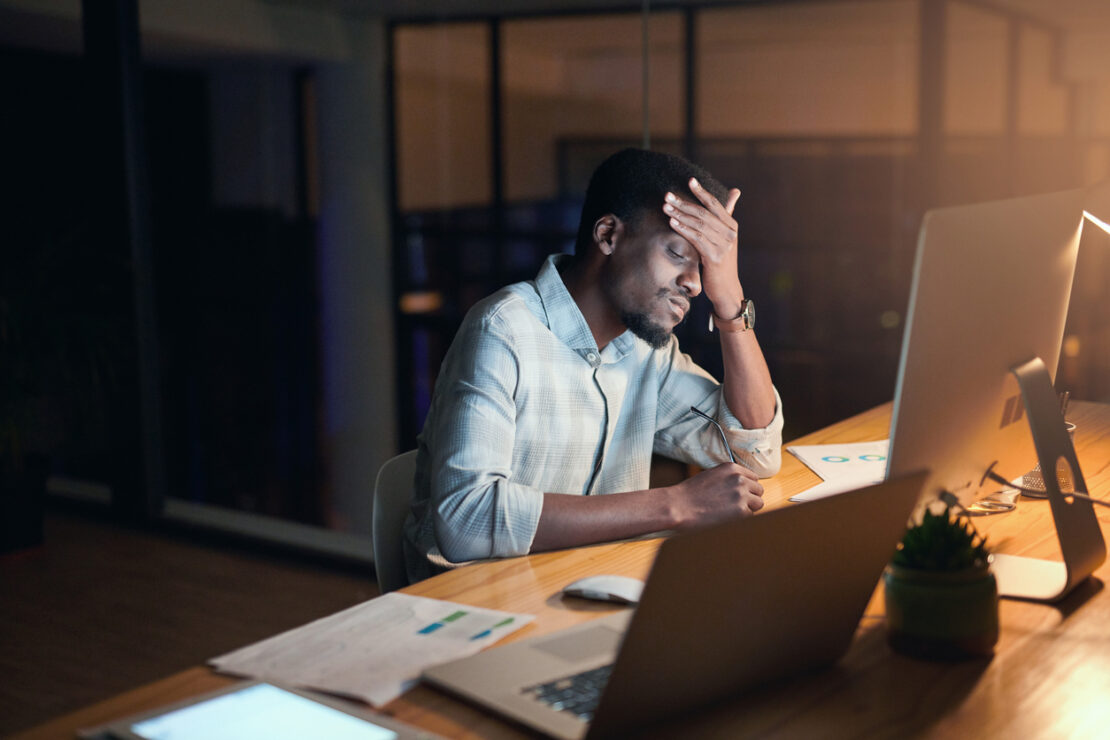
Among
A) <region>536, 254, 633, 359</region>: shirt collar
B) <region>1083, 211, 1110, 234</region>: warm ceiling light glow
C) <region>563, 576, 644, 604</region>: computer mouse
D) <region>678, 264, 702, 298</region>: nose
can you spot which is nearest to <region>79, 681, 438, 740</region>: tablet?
<region>563, 576, 644, 604</region>: computer mouse

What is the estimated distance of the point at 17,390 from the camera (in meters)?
3.75

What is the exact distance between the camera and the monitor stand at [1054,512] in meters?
1.33

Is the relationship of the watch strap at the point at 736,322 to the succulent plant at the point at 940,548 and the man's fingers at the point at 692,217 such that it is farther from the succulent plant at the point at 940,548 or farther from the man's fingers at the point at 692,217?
the succulent plant at the point at 940,548

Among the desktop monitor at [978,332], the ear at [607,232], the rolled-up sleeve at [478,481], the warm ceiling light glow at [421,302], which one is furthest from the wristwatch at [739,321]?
the warm ceiling light glow at [421,302]

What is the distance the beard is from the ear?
121 mm

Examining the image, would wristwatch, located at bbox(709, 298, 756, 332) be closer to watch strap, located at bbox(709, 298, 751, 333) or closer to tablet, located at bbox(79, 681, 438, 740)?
watch strap, located at bbox(709, 298, 751, 333)

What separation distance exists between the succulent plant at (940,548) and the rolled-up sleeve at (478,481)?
0.56 meters

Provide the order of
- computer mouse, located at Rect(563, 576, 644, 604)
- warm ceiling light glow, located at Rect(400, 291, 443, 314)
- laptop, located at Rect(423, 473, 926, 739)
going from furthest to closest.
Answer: warm ceiling light glow, located at Rect(400, 291, 443, 314)
computer mouse, located at Rect(563, 576, 644, 604)
laptop, located at Rect(423, 473, 926, 739)

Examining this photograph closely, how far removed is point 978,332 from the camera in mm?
1260

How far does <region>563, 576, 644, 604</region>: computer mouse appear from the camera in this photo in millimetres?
1281

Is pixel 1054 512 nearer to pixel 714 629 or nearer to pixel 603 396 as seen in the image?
pixel 714 629

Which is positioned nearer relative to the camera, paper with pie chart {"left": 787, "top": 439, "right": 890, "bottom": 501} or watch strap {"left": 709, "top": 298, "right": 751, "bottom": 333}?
paper with pie chart {"left": 787, "top": 439, "right": 890, "bottom": 501}

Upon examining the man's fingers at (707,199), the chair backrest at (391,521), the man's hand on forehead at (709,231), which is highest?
the man's fingers at (707,199)

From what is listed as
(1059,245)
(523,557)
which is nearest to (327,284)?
Result: (523,557)
